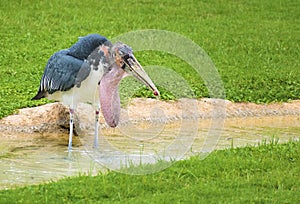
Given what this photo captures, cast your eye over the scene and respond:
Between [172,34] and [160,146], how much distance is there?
649 cm

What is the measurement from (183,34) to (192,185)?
865 cm

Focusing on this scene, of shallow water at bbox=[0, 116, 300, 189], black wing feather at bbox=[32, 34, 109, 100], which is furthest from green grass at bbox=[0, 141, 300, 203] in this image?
black wing feather at bbox=[32, 34, 109, 100]

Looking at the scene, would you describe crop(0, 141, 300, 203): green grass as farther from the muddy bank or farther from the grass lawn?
the muddy bank

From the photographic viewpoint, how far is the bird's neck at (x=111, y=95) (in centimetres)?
845

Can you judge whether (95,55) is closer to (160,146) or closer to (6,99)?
(160,146)

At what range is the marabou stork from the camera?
850cm

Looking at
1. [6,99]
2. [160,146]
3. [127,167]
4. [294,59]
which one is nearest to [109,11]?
[294,59]

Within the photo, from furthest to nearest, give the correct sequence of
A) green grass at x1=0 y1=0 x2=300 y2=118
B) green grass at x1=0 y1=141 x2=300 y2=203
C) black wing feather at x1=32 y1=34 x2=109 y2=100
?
1. green grass at x1=0 y1=0 x2=300 y2=118
2. black wing feather at x1=32 y1=34 x2=109 y2=100
3. green grass at x1=0 y1=141 x2=300 y2=203

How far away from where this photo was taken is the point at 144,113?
413 inches

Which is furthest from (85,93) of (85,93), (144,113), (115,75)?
(144,113)

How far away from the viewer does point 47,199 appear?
6410 mm

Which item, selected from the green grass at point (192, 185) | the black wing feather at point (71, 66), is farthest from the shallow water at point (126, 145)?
the black wing feather at point (71, 66)

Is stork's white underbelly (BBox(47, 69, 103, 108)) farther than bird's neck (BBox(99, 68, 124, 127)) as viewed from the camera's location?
Yes

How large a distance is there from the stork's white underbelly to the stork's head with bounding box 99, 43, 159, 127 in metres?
0.19
